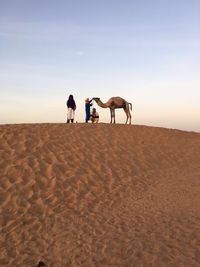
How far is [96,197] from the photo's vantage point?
33.8 feet

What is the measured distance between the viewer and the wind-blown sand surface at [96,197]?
21.7 ft

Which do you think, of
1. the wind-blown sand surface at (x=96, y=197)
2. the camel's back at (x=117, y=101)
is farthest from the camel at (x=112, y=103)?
the wind-blown sand surface at (x=96, y=197)

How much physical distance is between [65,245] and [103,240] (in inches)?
29.4

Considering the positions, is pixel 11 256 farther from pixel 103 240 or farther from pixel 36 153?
pixel 36 153

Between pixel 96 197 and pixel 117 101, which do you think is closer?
pixel 96 197

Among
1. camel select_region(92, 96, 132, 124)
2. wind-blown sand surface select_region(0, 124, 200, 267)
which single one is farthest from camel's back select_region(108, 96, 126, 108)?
wind-blown sand surface select_region(0, 124, 200, 267)

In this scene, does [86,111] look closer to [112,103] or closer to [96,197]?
[112,103]

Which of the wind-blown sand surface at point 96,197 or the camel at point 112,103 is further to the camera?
the camel at point 112,103

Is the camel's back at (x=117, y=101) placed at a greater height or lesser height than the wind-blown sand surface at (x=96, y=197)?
greater

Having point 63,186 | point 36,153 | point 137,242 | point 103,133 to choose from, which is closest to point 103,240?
→ point 137,242

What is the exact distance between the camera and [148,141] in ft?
57.1

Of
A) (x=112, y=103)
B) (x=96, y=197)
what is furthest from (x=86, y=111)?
(x=96, y=197)

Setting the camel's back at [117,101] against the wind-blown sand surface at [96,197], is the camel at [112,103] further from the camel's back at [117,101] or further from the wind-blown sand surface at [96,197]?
the wind-blown sand surface at [96,197]

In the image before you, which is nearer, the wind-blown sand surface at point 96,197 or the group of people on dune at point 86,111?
the wind-blown sand surface at point 96,197
